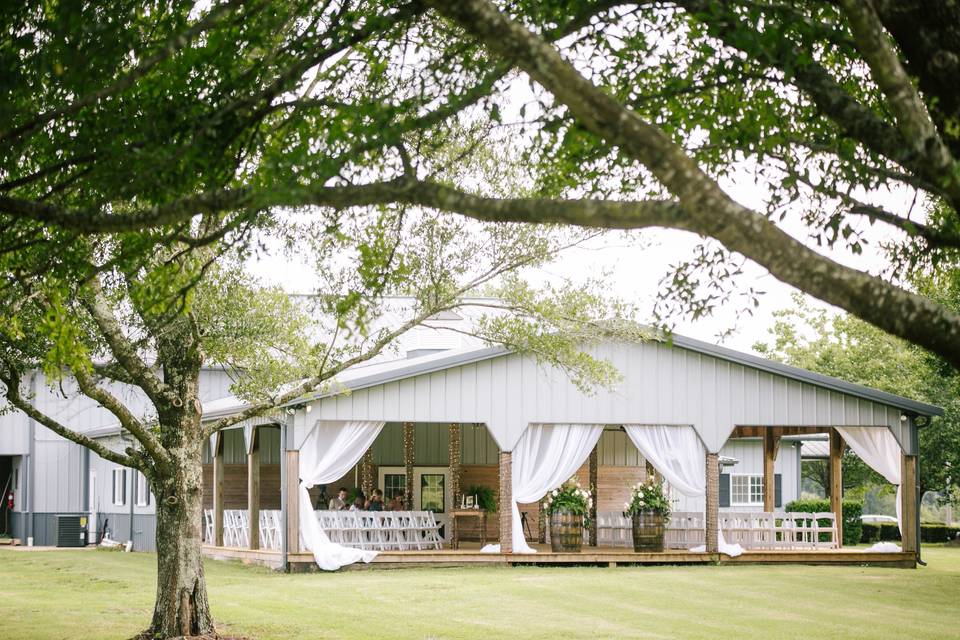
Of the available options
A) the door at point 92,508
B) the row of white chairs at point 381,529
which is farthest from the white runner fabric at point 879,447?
the door at point 92,508

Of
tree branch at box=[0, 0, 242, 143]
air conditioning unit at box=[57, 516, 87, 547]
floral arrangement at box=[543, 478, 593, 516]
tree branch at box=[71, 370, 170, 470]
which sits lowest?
air conditioning unit at box=[57, 516, 87, 547]

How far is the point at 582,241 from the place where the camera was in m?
14.9

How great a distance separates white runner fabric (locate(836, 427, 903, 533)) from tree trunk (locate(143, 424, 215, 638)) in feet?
48.7

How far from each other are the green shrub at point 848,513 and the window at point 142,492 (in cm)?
1740

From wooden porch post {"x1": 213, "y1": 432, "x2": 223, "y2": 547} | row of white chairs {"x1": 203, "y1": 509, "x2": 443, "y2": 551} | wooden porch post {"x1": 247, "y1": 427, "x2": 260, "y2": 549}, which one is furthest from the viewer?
wooden porch post {"x1": 213, "y1": 432, "x2": 223, "y2": 547}

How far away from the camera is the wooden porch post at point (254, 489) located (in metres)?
23.7

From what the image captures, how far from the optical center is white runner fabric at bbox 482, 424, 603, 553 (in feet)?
75.1

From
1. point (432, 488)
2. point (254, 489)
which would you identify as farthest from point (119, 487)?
point (254, 489)

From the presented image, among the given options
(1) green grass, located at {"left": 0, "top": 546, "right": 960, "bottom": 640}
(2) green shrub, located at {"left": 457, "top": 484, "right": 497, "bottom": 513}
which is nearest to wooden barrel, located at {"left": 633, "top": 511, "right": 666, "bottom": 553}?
(1) green grass, located at {"left": 0, "top": 546, "right": 960, "bottom": 640}

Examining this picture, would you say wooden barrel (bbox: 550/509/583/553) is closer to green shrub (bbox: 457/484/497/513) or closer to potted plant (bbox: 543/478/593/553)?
potted plant (bbox: 543/478/593/553)

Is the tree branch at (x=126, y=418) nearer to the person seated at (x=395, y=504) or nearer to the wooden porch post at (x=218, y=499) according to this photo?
the wooden porch post at (x=218, y=499)

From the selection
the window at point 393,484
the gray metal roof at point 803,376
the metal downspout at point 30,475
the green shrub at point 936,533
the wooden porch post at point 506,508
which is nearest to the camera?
the wooden porch post at point 506,508

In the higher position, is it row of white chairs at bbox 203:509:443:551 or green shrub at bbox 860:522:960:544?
row of white chairs at bbox 203:509:443:551

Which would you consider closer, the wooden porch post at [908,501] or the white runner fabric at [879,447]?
the wooden porch post at [908,501]
